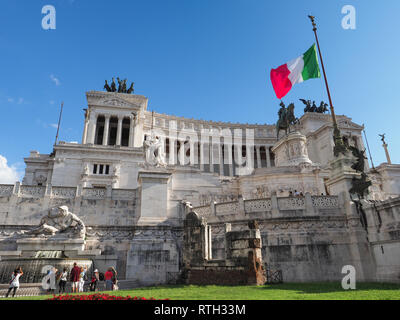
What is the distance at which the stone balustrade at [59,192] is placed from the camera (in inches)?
779

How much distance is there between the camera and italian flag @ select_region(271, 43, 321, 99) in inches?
949

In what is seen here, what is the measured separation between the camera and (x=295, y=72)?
84.6 ft

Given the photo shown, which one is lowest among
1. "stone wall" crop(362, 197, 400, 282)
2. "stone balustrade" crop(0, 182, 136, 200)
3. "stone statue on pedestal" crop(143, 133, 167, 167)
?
"stone wall" crop(362, 197, 400, 282)

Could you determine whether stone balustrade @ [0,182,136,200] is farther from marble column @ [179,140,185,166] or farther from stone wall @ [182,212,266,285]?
marble column @ [179,140,185,166]

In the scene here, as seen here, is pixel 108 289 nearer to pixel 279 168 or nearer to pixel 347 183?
pixel 347 183

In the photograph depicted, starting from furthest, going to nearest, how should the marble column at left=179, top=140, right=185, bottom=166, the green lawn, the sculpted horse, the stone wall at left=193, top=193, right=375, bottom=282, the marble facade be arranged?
the marble column at left=179, top=140, right=185, bottom=166 < the sculpted horse < the marble facade < the stone wall at left=193, top=193, right=375, bottom=282 < the green lawn

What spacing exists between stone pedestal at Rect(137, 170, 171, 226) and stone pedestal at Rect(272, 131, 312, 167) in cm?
2319

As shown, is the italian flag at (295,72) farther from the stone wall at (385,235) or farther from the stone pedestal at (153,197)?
the stone pedestal at (153,197)

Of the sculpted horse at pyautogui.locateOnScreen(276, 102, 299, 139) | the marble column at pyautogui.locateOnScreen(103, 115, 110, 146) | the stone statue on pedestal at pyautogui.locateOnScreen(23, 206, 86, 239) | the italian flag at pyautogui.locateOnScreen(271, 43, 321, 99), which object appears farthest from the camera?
the marble column at pyautogui.locateOnScreen(103, 115, 110, 146)

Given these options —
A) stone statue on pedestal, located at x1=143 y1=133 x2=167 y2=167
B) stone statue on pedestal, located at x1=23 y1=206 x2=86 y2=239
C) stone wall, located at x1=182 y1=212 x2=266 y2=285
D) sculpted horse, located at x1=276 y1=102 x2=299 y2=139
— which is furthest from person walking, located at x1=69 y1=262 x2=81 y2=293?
sculpted horse, located at x1=276 y1=102 x2=299 y2=139

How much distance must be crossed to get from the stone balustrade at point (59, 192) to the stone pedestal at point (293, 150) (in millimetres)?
25379

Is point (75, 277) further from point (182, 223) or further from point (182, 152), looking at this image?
point (182, 152)

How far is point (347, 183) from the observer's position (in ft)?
59.0
